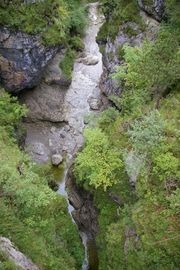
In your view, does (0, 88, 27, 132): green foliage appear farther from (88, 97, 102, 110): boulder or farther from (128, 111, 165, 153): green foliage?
(128, 111, 165, 153): green foliage

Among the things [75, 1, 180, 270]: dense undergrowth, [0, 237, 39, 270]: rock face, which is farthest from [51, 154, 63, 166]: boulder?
[0, 237, 39, 270]: rock face

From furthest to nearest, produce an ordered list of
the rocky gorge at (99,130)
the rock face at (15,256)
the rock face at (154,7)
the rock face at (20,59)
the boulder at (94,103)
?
the boulder at (94,103)
the rock face at (20,59)
the rock face at (154,7)
the rocky gorge at (99,130)
the rock face at (15,256)

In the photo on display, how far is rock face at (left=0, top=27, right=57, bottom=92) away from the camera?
30703 millimetres

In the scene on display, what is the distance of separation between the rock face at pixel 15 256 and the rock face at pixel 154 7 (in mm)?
19469

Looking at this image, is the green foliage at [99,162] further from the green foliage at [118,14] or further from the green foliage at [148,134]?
the green foliage at [118,14]

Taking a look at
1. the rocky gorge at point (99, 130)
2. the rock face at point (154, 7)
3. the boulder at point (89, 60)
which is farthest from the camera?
the boulder at point (89, 60)

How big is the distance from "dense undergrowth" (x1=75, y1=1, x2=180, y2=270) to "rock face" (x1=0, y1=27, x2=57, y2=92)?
8211 mm

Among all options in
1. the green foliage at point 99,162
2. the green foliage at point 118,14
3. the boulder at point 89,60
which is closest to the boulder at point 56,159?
the green foliage at point 99,162

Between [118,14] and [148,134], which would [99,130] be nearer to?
[148,134]

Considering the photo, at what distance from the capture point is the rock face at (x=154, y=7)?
27.9m

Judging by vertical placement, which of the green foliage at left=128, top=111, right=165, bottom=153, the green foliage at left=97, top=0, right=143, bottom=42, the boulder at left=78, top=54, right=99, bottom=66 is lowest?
the boulder at left=78, top=54, right=99, bottom=66

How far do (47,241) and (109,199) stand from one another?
4.50 meters

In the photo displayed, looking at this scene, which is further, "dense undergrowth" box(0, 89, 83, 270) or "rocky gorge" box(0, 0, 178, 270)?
"dense undergrowth" box(0, 89, 83, 270)

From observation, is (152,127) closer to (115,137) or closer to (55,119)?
(115,137)
